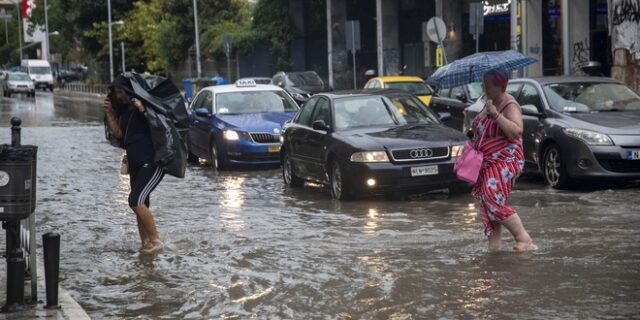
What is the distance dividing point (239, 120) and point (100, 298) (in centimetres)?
1077

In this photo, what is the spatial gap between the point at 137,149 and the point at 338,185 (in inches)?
167

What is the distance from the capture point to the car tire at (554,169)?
1378 centimetres

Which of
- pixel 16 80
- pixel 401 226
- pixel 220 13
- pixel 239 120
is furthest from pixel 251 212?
pixel 16 80

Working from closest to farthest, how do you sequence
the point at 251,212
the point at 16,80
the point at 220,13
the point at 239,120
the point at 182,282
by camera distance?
the point at 182,282 < the point at 251,212 < the point at 239,120 < the point at 220,13 < the point at 16,80

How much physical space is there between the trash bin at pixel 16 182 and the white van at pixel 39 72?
79.3 meters

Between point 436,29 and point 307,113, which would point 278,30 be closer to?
point 436,29

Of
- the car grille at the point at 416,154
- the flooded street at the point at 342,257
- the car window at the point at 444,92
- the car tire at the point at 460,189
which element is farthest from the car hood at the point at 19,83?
the car grille at the point at 416,154

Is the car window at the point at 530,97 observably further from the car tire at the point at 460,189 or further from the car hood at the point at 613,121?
the car tire at the point at 460,189

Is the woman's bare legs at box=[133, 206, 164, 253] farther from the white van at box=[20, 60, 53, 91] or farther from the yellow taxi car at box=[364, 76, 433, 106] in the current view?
the white van at box=[20, 60, 53, 91]

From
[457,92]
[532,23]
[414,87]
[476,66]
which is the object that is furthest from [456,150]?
[532,23]

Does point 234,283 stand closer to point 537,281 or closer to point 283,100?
point 537,281

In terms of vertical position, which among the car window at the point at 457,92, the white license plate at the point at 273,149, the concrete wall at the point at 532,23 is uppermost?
the concrete wall at the point at 532,23

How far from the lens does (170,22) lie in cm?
5966

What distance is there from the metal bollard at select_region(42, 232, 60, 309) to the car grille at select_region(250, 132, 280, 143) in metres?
11.0
